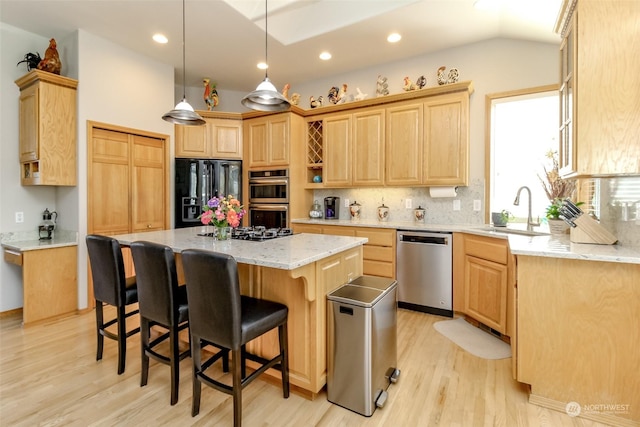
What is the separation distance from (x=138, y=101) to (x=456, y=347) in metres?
4.46

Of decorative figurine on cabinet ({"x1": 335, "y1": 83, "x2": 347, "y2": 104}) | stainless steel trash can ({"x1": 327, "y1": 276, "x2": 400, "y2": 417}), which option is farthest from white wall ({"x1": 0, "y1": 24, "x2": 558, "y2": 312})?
stainless steel trash can ({"x1": 327, "y1": 276, "x2": 400, "y2": 417})

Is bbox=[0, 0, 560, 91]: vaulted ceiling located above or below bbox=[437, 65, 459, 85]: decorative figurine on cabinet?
above

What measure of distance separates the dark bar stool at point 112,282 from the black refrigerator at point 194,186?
6.66ft

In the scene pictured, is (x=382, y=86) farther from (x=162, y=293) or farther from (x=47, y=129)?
(x=47, y=129)

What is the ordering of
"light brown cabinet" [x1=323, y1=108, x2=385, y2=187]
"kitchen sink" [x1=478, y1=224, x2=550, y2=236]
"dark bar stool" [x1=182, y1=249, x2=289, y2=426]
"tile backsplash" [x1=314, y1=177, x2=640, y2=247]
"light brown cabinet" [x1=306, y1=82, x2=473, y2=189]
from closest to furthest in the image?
"dark bar stool" [x1=182, y1=249, x2=289, y2=426], "tile backsplash" [x1=314, y1=177, x2=640, y2=247], "kitchen sink" [x1=478, y1=224, x2=550, y2=236], "light brown cabinet" [x1=306, y1=82, x2=473, y2=189], "light brown cabinet" [x1=323, y1=108, x2=385, y2=187]

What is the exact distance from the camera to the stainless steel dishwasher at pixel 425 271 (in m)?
3.30

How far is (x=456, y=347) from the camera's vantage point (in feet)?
8.71

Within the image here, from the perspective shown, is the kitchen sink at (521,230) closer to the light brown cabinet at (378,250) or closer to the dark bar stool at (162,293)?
the light brown cabinet at (378,250)

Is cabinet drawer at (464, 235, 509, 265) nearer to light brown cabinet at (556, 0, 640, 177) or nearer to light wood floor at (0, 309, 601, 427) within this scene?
light wood floor at (0, 309, 601, 427)

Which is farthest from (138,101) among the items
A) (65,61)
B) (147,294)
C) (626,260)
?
(626,260)

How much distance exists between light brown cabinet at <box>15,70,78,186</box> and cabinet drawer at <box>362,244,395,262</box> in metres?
3.37

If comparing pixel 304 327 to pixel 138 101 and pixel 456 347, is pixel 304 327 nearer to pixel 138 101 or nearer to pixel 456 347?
pixel 456 347

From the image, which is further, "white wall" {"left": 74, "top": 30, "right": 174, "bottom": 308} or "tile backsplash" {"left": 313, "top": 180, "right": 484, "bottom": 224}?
"tile backsplash" {"left": 313, "top": 180, "right": 484, "bottom": 224}

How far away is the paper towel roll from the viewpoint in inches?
146
